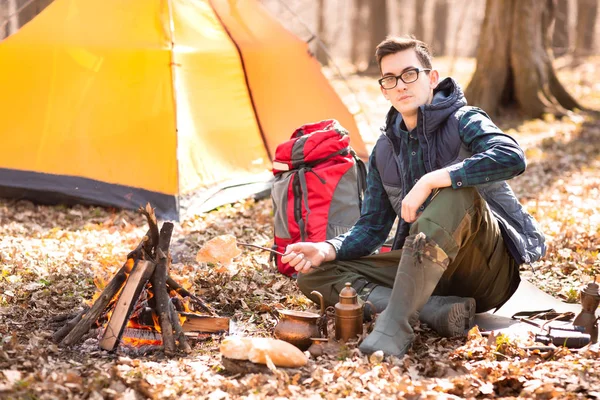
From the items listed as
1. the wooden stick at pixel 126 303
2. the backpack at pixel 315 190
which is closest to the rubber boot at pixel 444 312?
the wooden stick at pixel 126 303

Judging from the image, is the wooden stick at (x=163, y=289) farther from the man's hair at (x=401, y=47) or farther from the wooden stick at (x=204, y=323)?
the man's hair at (x=401, y=47)

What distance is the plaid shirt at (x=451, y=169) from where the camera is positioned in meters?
3.30

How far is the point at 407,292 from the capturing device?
10.6ft

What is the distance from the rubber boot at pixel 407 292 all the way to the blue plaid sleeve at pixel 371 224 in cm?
68

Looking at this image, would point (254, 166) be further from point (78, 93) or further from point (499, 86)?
point (499, 86)

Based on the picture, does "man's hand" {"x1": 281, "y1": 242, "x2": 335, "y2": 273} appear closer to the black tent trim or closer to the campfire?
the campfire

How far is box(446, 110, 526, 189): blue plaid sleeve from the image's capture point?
3279 millimetres

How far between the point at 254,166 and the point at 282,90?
900mm

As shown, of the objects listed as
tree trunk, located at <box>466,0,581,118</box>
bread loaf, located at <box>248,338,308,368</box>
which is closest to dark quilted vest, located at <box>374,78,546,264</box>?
bread loaf, located at <box>248,338,308,368</box>

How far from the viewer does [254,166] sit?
23.5 ft

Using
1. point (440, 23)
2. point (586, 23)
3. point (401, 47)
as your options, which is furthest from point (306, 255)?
point (440, 23)

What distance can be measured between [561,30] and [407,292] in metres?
17.7

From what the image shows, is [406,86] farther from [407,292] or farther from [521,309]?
[521,309]

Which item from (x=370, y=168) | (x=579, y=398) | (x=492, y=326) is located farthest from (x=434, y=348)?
(x=370, y=168)
